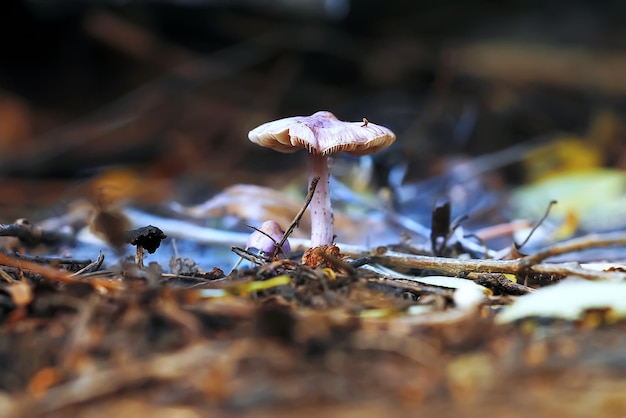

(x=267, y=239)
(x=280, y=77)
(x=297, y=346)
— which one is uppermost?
(x=280, y=77)

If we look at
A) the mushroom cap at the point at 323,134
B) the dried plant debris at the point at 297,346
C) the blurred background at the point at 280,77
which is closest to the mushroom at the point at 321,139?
the mushroom cap at the point at 323,134

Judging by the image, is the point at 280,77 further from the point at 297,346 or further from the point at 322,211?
the point at 297,346

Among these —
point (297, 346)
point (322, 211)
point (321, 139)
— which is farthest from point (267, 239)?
point (297, 346)

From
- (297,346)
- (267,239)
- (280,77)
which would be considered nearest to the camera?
(297,346)

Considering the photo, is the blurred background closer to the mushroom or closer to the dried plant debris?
the mushroom

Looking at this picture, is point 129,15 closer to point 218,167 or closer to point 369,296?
point 218,167

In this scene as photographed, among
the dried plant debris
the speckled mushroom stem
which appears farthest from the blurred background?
the dried plant debris
